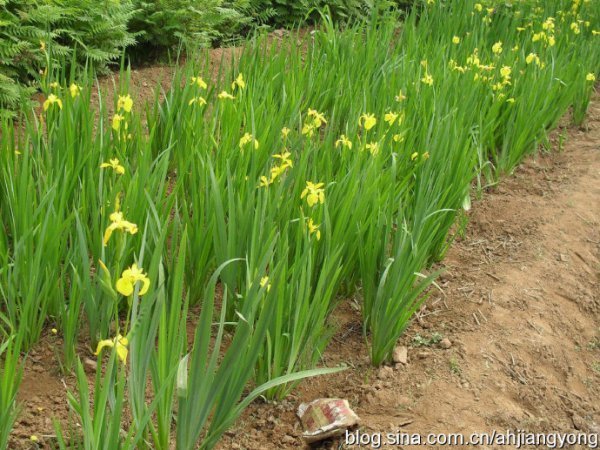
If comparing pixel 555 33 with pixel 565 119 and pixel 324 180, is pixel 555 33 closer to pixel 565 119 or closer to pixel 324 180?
pixel 565 119

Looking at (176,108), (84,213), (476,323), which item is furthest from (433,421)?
(176,108)

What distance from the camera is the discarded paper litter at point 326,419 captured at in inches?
68.0

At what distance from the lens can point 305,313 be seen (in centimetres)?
180

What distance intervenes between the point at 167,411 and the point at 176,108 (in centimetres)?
146

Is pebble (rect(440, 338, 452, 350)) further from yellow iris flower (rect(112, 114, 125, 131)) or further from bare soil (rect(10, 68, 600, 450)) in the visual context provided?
yellow iris flower (rect(112, 114, 125, 131))

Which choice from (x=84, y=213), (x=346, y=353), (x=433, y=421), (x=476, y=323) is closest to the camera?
(x=433, y=421)

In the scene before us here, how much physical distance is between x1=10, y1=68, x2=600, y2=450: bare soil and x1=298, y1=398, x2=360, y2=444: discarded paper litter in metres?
0.04

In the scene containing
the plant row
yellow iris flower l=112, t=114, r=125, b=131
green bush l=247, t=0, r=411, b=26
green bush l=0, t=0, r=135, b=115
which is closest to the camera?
the plant row

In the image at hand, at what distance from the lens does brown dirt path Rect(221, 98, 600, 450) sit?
189cm

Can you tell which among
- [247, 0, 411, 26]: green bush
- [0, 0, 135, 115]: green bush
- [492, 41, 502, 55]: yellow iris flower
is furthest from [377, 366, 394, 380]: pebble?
[247, 0, 411, 26]: green bush

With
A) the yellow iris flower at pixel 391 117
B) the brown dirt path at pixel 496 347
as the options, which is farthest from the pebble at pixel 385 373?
the yellow iris flower at pixel 391 117

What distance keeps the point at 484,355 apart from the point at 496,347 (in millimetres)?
74

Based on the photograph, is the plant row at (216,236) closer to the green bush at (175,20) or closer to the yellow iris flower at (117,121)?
the yellow iris flower at (117,121)

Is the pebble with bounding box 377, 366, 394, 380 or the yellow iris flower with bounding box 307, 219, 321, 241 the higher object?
the yellow iris flower with bounding box 307, 219, 321, 241
